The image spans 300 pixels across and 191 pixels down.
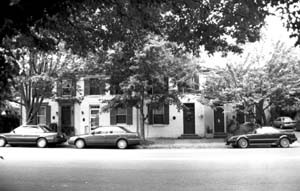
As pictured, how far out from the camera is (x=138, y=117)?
26219mm

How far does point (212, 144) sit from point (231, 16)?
1384cm

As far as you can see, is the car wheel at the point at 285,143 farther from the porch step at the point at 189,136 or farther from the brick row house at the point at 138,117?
the porch step at the point at 189,136

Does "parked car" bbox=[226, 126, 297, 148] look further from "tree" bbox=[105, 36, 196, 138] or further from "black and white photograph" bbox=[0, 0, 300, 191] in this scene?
"tree" bbox=[105, 36, 196, 138]

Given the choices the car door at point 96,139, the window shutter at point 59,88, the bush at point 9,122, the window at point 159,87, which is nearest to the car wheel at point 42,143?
the car door at point 96,139

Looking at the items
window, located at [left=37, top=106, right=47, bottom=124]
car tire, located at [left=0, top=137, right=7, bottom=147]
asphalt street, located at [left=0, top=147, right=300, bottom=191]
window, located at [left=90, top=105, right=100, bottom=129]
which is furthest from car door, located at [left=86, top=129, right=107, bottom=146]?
window, located at [left=37, top=106, right=47, bottom=124]

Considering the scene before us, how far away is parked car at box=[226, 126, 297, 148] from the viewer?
18438 millimetres

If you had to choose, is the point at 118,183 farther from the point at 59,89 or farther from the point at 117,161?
the point at 59,89

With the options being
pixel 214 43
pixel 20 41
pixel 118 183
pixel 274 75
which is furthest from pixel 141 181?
pixel 274 75

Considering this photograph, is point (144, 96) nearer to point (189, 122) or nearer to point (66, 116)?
point (189, 122)

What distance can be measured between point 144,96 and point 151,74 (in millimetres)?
1518

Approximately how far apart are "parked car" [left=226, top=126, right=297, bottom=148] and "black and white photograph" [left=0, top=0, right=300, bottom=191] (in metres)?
0.06

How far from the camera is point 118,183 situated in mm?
8406

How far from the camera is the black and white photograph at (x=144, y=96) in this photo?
7.25 metres

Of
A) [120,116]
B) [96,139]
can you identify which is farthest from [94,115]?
[96,139]
